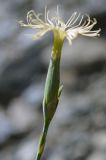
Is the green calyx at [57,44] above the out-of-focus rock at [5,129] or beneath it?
above

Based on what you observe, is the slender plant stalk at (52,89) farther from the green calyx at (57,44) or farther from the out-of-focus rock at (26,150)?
the out-of-focus rock at (26,150)

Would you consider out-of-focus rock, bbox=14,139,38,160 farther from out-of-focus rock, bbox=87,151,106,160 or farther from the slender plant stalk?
the slender plant stalk

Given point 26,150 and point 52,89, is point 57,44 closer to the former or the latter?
point 52,89

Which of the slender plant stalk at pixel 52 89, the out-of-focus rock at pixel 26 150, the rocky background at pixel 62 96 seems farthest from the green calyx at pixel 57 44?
the out-of-focus rock at pixel 26 150

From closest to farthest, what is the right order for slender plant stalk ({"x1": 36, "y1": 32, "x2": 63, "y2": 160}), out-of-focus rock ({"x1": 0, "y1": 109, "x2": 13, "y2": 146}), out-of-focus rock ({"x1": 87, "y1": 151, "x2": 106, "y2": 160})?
slender plant stalk ({"x1": 36, "y1": 32, "x2": 63, "y2": 160})
out-of-focus rock ({"x1": 87, "y1": 151, "x2": 106, "y2": 160})
out-of-focus rock ({"x1": 0, "y1": 109, "x2": 13, "y2": 146})

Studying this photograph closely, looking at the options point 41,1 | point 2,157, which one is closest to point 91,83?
point 2,157

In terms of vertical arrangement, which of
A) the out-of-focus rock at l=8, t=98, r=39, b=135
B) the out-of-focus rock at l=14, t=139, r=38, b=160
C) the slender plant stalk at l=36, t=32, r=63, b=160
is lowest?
the out-of-focus rock at l=14, t=139, r=38, b=160

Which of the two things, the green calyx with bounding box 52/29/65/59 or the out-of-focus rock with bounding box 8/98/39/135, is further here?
the out-of-focus rock with bounding box 8/98/39/135

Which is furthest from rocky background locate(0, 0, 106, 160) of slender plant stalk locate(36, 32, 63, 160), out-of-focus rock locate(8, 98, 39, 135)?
slender plant stalk locate(36, 32, 63, 160)
